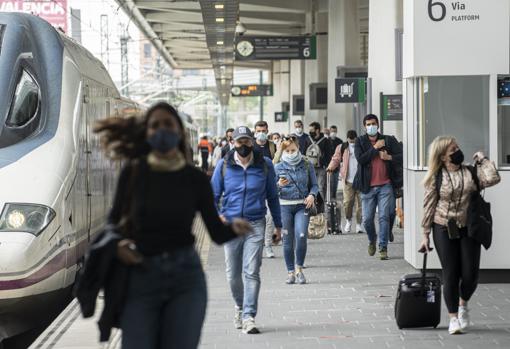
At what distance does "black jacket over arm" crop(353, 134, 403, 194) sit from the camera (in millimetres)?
14133

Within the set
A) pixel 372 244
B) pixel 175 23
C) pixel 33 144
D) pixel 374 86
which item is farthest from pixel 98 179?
pixel 175 23

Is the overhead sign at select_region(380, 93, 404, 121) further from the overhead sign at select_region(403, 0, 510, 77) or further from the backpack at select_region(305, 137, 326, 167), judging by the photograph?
the overhead sign at select_region(403, 0, 510, 77)

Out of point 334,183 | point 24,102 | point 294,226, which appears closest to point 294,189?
point 294,226

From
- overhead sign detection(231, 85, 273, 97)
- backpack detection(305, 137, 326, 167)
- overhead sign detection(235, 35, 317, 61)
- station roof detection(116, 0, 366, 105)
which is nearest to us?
backpack detection(305, 137, 326, 167)

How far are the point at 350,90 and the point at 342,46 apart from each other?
1054cm

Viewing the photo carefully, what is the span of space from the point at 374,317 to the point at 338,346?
1487mm

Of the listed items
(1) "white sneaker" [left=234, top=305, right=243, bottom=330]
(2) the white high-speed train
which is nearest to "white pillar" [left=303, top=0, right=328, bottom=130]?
(2) the white high-speed train

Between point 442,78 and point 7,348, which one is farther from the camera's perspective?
point 442,78

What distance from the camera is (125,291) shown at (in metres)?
4.86

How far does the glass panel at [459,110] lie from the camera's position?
38.7ft

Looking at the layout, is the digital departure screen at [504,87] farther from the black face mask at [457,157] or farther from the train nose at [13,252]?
the train nose at [13,252]

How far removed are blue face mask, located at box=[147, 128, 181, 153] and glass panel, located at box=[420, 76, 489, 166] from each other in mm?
7344

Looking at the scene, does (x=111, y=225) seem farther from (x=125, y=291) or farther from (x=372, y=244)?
(x=372, y=244)

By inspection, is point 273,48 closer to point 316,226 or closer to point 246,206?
point 316,226
